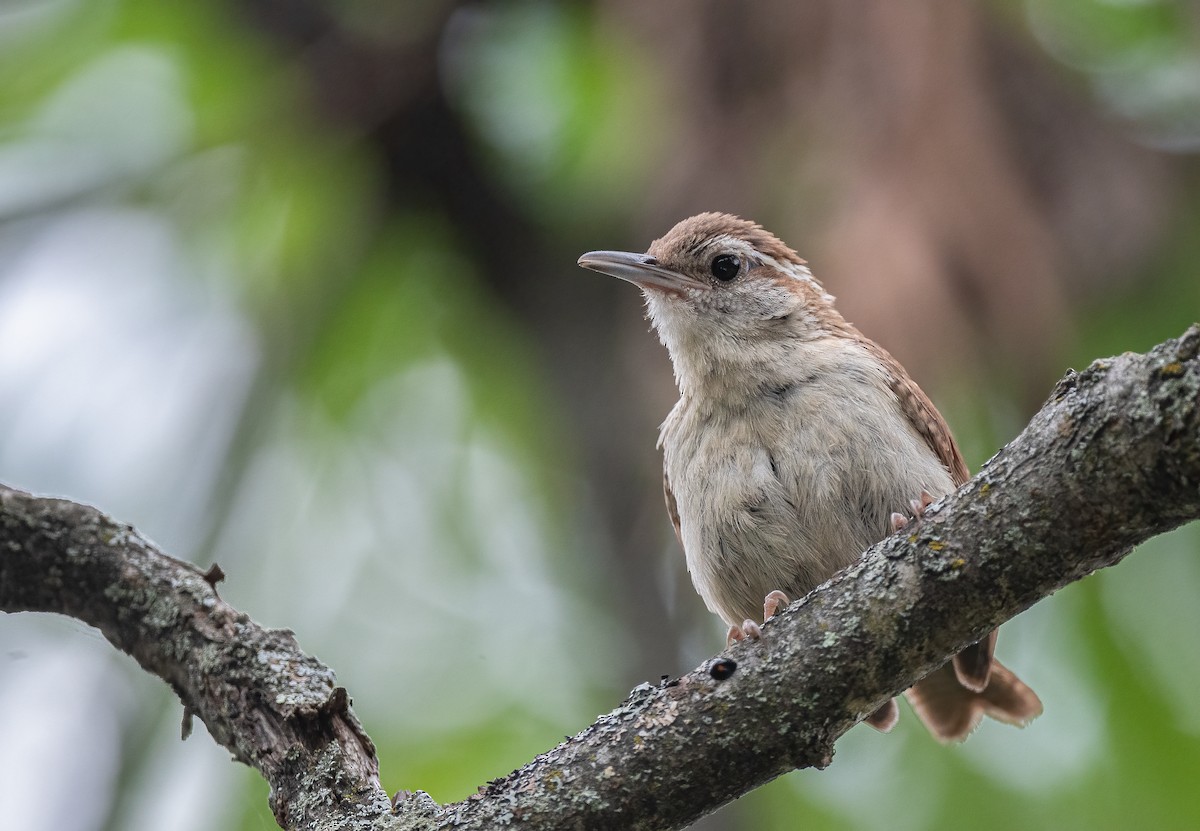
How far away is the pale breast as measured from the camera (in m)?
4.50

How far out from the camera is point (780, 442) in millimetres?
4621

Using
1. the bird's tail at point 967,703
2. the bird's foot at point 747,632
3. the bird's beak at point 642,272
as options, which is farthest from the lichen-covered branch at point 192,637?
the bird's tail at point 967,703

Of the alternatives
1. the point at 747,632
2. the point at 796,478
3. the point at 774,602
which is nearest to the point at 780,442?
the point at 796,478

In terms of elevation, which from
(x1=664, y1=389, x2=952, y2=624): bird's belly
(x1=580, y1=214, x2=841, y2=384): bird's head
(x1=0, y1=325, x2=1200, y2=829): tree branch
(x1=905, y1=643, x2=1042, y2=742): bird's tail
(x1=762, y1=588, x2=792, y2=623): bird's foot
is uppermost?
(x1=580, y1=214, x2=841, y2=384): bird's head

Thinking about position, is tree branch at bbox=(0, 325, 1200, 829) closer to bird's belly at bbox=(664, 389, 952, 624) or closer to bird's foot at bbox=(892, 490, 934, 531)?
bird's foot at bbox=(892, 490, 934, 531)

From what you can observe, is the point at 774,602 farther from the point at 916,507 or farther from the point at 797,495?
the point at 916,507

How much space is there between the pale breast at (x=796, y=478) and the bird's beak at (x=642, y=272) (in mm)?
730

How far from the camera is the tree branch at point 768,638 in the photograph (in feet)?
8.86

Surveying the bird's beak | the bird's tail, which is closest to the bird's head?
the bird's beak

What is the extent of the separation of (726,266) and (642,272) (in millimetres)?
361

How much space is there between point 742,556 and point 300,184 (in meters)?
3.72

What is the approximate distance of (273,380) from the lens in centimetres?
644

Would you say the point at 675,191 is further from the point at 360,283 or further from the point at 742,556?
the point at 742,556

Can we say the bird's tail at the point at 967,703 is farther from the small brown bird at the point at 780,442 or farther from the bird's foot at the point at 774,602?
the bird's foot at the point at 774,602
